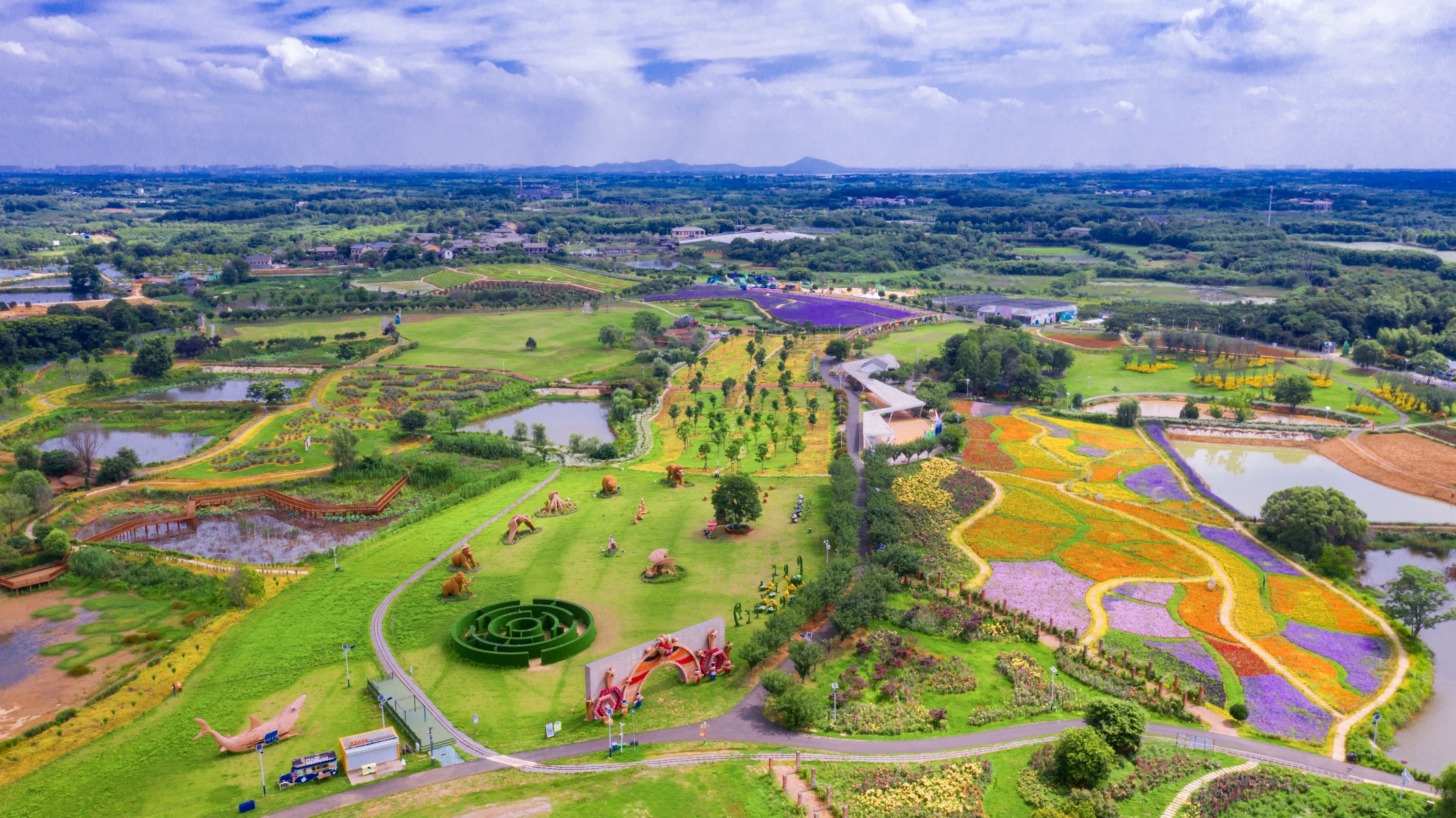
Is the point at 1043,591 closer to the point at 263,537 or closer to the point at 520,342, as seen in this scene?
the point at 263,537

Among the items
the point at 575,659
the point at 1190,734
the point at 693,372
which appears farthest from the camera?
the point at 693,372

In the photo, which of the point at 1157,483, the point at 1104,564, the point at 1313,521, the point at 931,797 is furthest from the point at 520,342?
the point at 931,797

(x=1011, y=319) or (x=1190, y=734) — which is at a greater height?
(x=1011, y=319)

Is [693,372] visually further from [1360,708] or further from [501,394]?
[1360,708]

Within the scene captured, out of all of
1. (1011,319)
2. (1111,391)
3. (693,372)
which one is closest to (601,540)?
(693,372)

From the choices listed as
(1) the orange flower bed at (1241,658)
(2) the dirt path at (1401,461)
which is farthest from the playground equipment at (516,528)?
(2) the dirt path at (1401,461)

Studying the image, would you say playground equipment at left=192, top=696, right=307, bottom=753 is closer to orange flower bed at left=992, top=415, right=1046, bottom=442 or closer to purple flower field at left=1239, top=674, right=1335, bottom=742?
purple flower field at left=1239, top=674, right=1335, bottom=742

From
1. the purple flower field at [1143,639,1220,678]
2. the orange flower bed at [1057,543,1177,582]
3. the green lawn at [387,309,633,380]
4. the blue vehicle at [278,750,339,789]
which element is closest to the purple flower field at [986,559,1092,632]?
the orange flower bed at [1057,543,1177,582]
